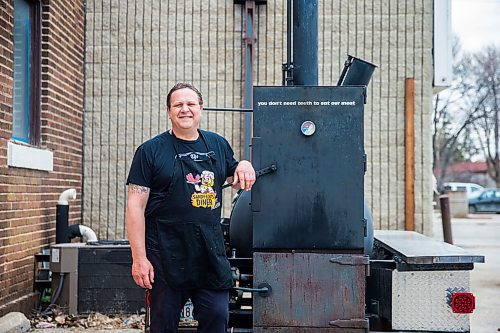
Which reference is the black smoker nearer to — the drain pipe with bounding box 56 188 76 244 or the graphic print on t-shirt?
the graphic print on t-shirt

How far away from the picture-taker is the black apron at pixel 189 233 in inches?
169

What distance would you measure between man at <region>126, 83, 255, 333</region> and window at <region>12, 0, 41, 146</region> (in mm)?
3930

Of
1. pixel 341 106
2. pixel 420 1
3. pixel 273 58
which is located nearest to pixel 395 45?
pixel 420 1

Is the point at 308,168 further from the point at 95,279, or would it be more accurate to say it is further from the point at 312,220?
the point at 95,279

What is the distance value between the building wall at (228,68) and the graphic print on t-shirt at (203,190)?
5.74 m

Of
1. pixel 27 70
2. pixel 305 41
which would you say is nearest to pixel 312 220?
pixel 305 41

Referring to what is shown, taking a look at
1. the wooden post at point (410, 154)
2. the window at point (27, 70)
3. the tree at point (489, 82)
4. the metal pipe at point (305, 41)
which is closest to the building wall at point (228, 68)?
the wooden post at point (410, 154)

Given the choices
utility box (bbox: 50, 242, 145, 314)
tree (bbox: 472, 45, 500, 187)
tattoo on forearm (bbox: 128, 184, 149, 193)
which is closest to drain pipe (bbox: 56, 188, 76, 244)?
utility box (bbox: 50, 242, 145, 314)

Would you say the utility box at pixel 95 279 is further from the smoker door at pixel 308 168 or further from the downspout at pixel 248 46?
the smoker door at pixel 308 168

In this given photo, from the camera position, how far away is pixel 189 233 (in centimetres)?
430

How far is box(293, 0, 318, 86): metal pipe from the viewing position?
220 inches

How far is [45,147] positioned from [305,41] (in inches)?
150

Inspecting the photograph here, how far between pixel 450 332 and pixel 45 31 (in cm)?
559

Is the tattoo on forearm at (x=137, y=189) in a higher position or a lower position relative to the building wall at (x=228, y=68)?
lower
